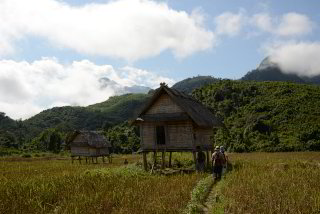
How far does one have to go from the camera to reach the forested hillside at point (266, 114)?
56.2 metres

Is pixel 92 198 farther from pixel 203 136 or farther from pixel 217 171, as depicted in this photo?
pixel 203 136

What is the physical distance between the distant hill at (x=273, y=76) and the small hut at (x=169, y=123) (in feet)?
497

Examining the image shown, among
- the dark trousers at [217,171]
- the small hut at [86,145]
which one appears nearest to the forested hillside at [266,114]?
the small hut at [86,145]

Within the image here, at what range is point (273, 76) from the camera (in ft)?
561

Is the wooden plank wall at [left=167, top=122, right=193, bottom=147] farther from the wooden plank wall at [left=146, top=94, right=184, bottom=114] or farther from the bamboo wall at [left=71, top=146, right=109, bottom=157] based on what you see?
the bamboo wall at [left=71, top=146, right=109, bottom=157]

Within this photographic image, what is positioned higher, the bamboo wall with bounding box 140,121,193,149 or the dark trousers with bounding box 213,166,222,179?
the bamboo wall with bounding box 140,121,193,149

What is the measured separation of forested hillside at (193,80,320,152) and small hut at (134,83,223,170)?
23.4 m

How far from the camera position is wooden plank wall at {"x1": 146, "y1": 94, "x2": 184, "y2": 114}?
73.3ft

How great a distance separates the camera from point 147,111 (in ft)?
76.3

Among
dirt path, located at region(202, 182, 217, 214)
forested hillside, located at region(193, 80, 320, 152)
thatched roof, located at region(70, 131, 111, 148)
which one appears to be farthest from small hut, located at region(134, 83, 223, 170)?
forested hillside, located at region(193, 80, 320, 152)

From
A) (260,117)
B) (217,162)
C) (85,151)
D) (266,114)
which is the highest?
(266,114)

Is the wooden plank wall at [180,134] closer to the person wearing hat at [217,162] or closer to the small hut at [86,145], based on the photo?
the person wearing hat at [217,162]

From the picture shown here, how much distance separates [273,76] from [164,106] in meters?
158

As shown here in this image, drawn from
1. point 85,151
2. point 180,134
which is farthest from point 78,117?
point 180,134
